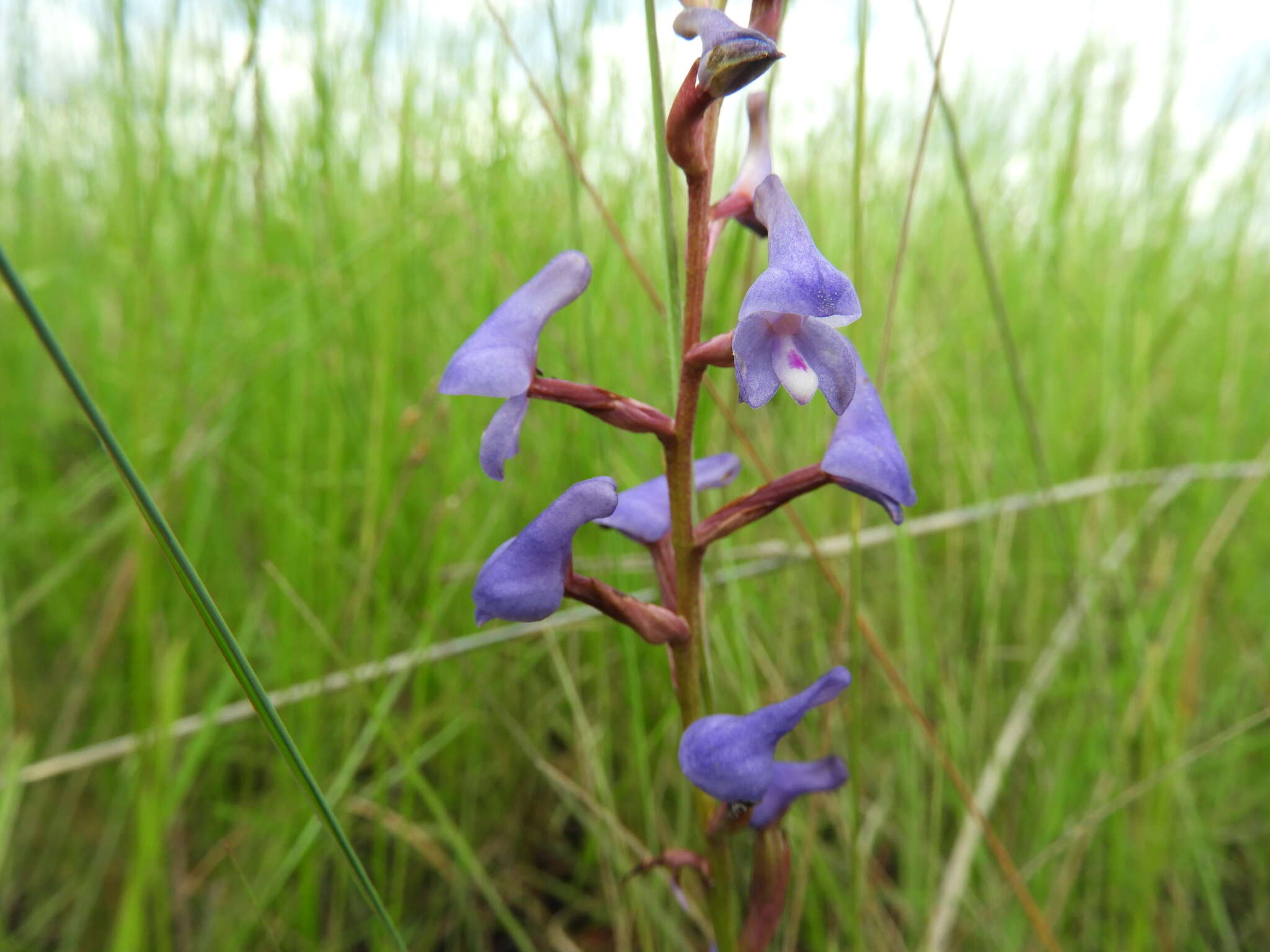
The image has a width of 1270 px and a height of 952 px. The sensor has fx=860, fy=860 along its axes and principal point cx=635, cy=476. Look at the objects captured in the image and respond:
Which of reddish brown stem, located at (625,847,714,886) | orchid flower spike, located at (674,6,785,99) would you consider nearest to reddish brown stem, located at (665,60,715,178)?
orchid flower spike, located at (674,6,785,99)

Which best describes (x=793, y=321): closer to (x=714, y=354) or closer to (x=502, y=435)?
(x=714, y=354)

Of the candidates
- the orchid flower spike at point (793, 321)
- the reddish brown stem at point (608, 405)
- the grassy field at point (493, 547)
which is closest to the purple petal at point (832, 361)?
the orchid flower spike at point (793, 321)

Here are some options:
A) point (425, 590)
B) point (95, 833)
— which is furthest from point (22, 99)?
point (95, 833)

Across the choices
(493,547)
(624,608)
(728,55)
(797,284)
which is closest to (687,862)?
(624,608)

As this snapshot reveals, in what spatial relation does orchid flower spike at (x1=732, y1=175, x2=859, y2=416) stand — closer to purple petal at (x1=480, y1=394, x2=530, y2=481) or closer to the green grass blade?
purple petal at (x1=480, y1=394, x2=530, y2=481)

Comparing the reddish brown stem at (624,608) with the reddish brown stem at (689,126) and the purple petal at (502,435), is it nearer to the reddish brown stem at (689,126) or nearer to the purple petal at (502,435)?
the purple petal at (502,435)

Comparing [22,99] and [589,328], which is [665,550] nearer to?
[589,328]
